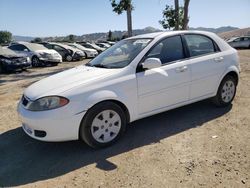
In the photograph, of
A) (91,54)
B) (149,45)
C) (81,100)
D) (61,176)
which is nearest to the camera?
Result: (61,176)

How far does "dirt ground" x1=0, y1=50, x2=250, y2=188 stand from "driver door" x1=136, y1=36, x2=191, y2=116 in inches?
19.2

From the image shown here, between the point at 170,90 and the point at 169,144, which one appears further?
the point at 170,90

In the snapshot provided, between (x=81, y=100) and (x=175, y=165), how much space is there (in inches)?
59.9

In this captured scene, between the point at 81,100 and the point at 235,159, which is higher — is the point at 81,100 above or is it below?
above

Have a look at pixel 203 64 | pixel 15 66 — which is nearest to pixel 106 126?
pixel 203 64

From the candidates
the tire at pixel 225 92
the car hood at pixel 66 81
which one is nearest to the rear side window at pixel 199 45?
the tire at pixel 225 92

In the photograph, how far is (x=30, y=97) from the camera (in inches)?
163

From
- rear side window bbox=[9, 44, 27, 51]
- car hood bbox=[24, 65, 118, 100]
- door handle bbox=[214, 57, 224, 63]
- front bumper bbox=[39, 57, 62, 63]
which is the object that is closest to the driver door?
car hood bbox=[24, 65, 118, 100]

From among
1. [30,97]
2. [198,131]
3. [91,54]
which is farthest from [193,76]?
[91,54]

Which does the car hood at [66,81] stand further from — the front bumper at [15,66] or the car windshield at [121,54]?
the front bumper at [15,66]

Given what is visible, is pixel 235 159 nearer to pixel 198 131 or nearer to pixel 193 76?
pixel 198 131

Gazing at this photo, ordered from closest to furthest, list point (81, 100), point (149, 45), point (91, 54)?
point (81, 100)
point (149, 45)
point (91, 54)

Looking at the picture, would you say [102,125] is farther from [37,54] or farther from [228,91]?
[37,54]

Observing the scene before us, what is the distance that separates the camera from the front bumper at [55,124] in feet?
12.5
